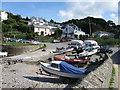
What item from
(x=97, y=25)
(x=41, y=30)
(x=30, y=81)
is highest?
(x=97, y=25)

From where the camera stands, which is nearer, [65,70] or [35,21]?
[65,70]

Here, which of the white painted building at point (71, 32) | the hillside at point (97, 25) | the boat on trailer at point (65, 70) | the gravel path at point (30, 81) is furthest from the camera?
the hillside at point (97, 25)

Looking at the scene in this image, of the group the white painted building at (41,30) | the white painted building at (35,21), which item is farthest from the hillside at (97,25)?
the white painted building at (35,21)

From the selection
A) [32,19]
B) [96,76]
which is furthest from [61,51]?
[32,19]

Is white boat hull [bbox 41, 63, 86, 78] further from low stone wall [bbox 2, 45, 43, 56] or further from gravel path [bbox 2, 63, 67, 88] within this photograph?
low stone wall [bbox 2, 45, 43, 56]

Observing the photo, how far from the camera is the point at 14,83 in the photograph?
1521cm

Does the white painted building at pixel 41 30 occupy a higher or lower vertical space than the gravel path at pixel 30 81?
higher

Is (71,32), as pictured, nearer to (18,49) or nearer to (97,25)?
(97,25)

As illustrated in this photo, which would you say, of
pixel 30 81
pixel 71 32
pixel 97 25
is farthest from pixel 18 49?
pixel 97 25

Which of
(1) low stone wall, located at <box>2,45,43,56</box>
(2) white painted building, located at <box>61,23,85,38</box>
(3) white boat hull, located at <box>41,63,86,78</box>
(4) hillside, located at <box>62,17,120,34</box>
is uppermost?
(4) hillside, located at <box>62,17,120,34</box>

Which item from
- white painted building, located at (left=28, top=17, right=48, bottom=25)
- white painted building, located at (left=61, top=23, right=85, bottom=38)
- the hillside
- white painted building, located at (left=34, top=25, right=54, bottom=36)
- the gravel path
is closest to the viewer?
the gravel path

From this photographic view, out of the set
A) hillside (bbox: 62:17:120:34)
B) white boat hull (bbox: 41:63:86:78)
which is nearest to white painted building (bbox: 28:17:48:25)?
hillside (bbox: 62:17:120:34)

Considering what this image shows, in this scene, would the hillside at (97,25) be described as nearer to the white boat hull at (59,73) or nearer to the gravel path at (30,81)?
the gravel path at (30,81)

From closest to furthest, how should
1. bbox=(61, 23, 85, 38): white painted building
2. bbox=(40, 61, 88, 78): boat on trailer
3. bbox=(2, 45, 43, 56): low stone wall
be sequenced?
bbox=(40, 61, 88, 78): boat on trailer → bbox=(2, 45, 43, 56): low stone wall → bbox=(61, 23, 85, 38): white painted building
